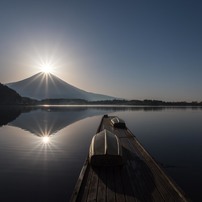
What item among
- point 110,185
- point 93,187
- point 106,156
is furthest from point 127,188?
point 106,156

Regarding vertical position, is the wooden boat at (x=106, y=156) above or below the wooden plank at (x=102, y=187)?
above

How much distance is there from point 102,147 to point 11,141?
25163 mm

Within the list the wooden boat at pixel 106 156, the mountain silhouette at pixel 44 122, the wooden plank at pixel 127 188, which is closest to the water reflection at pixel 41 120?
the mountain silhouette at pixel 44 122

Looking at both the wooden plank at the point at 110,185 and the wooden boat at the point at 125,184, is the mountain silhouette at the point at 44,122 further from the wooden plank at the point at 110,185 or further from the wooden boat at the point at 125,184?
the wooden plank at the point at 110,185

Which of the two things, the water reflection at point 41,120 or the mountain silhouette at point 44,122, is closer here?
the mountain silhouette at point 44,122

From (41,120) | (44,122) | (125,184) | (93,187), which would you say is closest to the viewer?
(93,187)

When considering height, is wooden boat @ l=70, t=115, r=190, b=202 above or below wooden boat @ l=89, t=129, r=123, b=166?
below

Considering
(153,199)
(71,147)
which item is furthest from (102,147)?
(71,147)

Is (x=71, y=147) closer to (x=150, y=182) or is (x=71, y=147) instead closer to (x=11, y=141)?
(x=11, y=141)

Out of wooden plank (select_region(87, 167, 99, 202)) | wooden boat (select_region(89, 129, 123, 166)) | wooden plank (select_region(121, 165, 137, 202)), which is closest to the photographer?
wooden plank (select_region(87, 167, 99, 202))

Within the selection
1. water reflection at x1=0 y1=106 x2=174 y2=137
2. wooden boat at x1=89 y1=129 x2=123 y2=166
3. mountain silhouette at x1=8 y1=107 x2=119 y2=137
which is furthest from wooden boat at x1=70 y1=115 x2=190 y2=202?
mountain silhouette at x1=8 y1=107 x2=119 y2=137

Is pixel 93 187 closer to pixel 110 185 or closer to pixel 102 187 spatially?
pixel 102 187

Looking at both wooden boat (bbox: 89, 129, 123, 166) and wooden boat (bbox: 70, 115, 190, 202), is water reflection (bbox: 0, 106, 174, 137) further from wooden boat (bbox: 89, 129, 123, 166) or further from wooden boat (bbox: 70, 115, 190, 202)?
wooden boat (bbox: 70, 115, 190, 202)

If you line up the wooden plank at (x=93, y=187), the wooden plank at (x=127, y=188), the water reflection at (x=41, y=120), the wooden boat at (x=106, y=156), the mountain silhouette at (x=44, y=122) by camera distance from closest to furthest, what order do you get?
the wooden plank at (x=93, y=187)
the wooden plank at (x=127, y=188)
the wooden boat at (x=106, y=156)
the mountain silhouette at (x=44, y=122)
the water reflection at (x=41, y=120)
